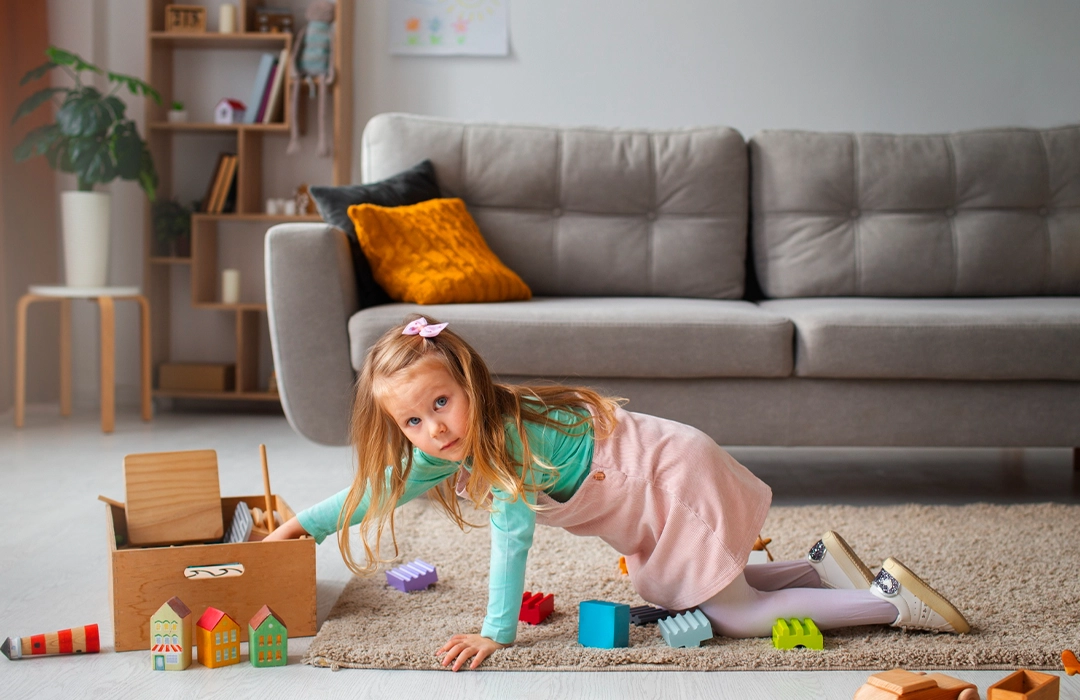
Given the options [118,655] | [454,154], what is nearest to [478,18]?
[454,154]

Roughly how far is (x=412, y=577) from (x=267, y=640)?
0.33 metres

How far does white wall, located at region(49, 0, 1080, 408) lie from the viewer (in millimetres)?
3455

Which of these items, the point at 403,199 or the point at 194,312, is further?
the point at 194,312

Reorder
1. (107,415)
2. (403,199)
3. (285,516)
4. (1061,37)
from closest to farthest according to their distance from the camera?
(285,516) < (403,199) < (107,415) < (1061,37)

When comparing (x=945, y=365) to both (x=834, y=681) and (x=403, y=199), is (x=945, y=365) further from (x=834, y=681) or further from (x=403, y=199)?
(x=403, y=199)

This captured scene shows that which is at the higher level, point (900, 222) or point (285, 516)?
point (900, 222)

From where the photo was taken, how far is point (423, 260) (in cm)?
221

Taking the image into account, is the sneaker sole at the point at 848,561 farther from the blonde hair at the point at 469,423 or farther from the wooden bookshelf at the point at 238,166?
the wooden bookshelf at the point at 238,166

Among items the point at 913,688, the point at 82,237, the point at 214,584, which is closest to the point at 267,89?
the point at 82,237

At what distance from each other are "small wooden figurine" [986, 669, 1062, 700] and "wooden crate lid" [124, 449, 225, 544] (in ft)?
3.53

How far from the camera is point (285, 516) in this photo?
4.87 ft

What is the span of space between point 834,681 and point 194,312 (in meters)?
3.06

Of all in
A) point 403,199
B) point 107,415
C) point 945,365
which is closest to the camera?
point 945,365

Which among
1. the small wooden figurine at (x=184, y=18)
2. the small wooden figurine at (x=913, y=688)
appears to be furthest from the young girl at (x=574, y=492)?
the small wooden figurine at (x=184, y=18)
